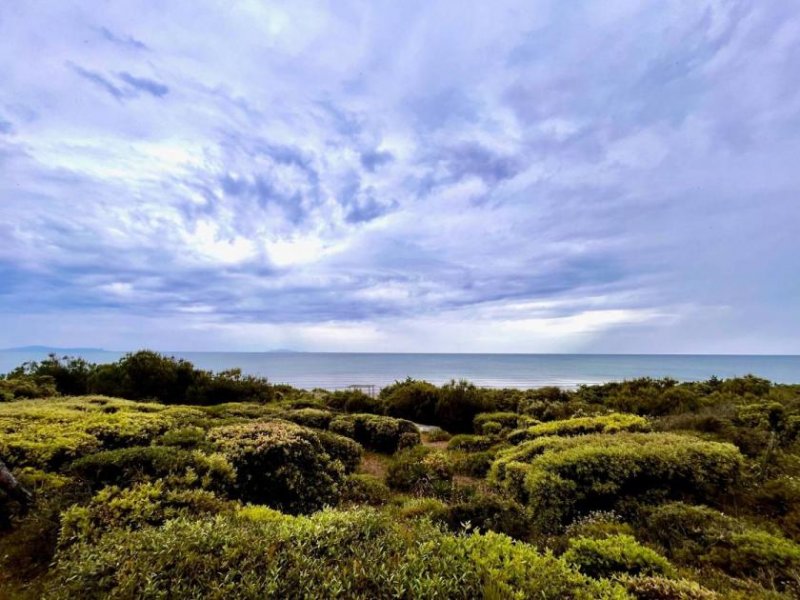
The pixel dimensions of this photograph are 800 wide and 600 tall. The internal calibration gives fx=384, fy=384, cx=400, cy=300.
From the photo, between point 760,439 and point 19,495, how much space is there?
13111mm

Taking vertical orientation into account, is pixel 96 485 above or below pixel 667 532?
above

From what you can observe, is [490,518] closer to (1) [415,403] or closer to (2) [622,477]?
(2) [622,477]

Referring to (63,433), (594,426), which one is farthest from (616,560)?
(63,433)

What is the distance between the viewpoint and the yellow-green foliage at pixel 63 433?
18.3 ft

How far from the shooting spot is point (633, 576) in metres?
3.40

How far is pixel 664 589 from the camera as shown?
3020 millimetres

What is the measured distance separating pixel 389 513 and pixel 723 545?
3789mm

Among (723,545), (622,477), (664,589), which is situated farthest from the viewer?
(622,477)

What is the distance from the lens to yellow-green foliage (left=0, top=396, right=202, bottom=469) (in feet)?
18.3

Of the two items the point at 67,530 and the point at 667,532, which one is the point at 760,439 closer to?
the point at 667,532

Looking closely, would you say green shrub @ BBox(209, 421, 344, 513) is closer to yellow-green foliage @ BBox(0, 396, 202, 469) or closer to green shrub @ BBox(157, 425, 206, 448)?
green shrub @ BBox(157, 425, 206, 448)

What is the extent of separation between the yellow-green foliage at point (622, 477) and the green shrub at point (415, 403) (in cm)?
1363

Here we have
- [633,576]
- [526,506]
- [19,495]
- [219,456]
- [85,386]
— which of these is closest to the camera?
[633,576]

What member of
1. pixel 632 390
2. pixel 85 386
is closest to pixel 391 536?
pixel 632 390
